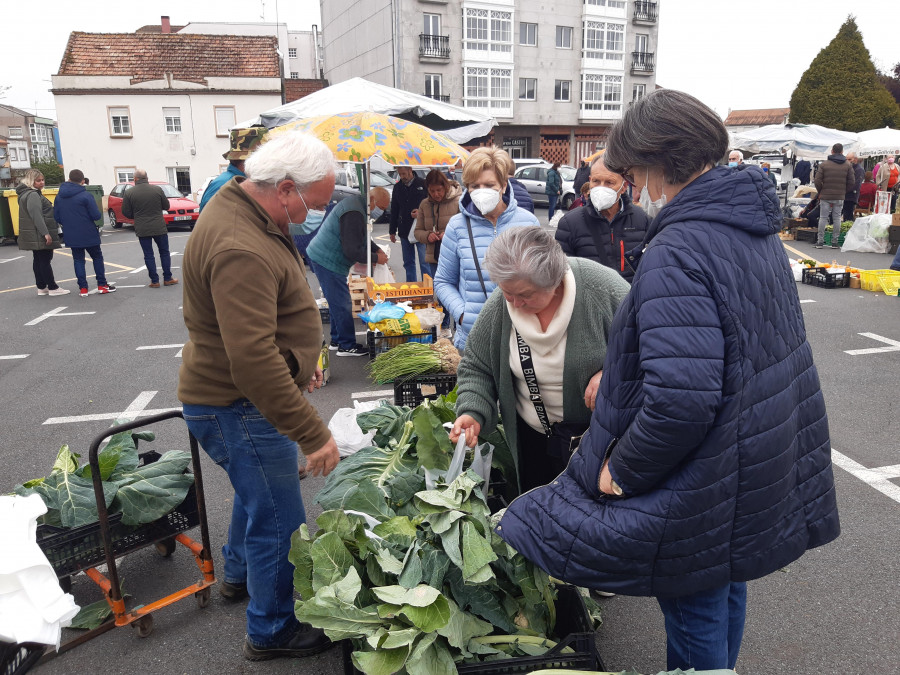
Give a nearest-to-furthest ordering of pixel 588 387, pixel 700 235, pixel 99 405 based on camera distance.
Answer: pixel 700 235
pixel 588 387
pixel 99 405

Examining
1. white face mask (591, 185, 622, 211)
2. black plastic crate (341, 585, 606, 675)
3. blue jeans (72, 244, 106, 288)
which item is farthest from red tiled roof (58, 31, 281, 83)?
black plastic crate (341, 585, 606, 675)

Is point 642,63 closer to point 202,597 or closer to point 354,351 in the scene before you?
point 354,351

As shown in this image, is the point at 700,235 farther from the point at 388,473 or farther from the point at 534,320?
the point at 388,473

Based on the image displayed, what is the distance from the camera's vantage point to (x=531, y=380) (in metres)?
2.65

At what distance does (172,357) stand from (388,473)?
531 cm

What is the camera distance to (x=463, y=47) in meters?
35.9

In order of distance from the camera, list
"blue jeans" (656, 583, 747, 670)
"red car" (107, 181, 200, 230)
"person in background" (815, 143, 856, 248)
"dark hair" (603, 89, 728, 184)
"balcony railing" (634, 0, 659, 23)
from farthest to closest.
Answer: "balcony railing" (634, 0, 659, 23) < "red car" (107, 181, 200, 230) < "person in background" (815, 143, 856, 248) < "blue jeans" (656, 583, 747, 670) < "dark hair" (603, 89, 728, 184)

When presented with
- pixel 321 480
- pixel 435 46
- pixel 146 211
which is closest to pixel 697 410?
pixel 321 480

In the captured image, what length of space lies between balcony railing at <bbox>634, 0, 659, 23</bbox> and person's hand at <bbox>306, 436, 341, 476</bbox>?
44.9 metres

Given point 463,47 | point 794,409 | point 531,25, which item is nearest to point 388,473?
point 794,409

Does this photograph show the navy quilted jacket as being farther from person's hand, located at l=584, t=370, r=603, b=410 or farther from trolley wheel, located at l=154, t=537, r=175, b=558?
trolley wheel, located at l=154, t=537, r=175, b=558

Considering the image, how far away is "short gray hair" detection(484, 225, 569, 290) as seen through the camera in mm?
2381

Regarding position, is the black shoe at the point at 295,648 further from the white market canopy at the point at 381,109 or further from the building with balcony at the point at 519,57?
the building with balcony at the point at 519,57

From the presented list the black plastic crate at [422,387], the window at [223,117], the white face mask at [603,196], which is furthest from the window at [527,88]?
the black plastic crate at [422,387]
